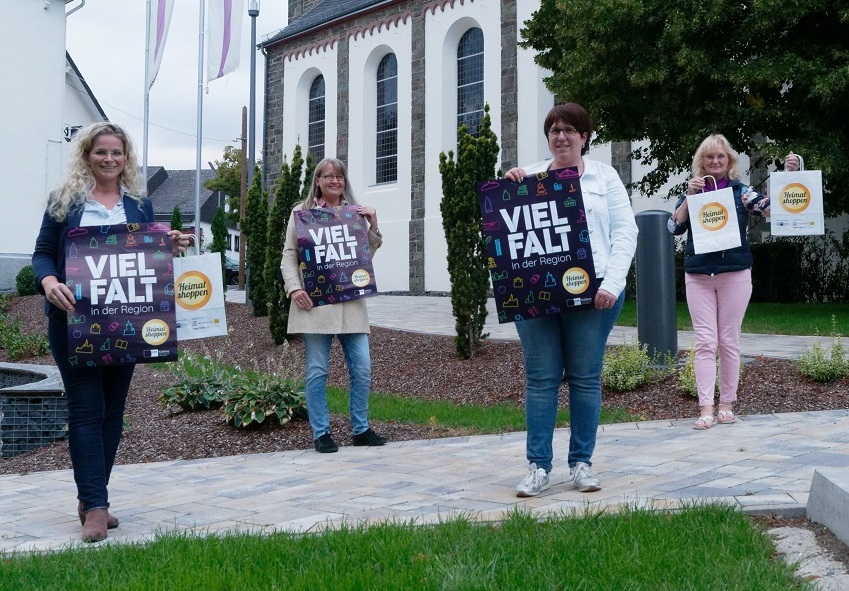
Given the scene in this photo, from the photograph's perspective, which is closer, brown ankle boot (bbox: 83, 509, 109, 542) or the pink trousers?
brown ankle boot (bbox: 83, 509, 109, 542)

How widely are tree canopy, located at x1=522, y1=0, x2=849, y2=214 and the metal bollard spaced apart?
22.0 ft

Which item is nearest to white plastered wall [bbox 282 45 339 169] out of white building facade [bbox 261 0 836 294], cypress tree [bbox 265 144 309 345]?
white building facade [bbox 261 0 836 294]

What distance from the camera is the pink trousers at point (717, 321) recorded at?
658 centimetres

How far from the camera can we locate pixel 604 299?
14.7ft

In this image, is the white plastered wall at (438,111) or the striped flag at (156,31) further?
the white plastered wall at (438,111)

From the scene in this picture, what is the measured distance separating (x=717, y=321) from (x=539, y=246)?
2.58 metres

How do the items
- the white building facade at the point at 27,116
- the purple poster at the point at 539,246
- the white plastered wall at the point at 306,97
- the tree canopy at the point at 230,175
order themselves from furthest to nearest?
1. the tree canopy at the point at 230,175
2. the white plastered wall at the point at 306,97
3. the white building facade at the point at 27,116
4. the purple poster at the point at 539,246

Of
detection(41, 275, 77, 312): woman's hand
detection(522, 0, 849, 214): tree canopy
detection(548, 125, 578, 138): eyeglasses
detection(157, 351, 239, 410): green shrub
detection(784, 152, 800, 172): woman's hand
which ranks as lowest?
detection(157, 351, 239, 410): green shrub

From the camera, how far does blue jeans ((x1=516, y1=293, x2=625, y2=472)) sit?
182 inches

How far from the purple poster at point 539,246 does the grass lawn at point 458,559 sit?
111cm

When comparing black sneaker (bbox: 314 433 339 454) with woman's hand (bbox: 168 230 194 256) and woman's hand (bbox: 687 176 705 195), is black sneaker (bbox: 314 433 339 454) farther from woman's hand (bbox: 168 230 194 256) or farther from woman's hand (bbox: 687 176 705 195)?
woman's hand (bbox: 687 176 705 195)

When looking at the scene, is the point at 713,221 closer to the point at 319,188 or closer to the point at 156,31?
the point at 319,188

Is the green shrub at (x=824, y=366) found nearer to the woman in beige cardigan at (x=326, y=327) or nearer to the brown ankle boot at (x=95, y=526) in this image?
the woman in beige cardigan at (x=326, y=327)

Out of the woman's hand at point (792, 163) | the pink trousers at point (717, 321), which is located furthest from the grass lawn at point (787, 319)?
the pink trousers at point (717, 321)
